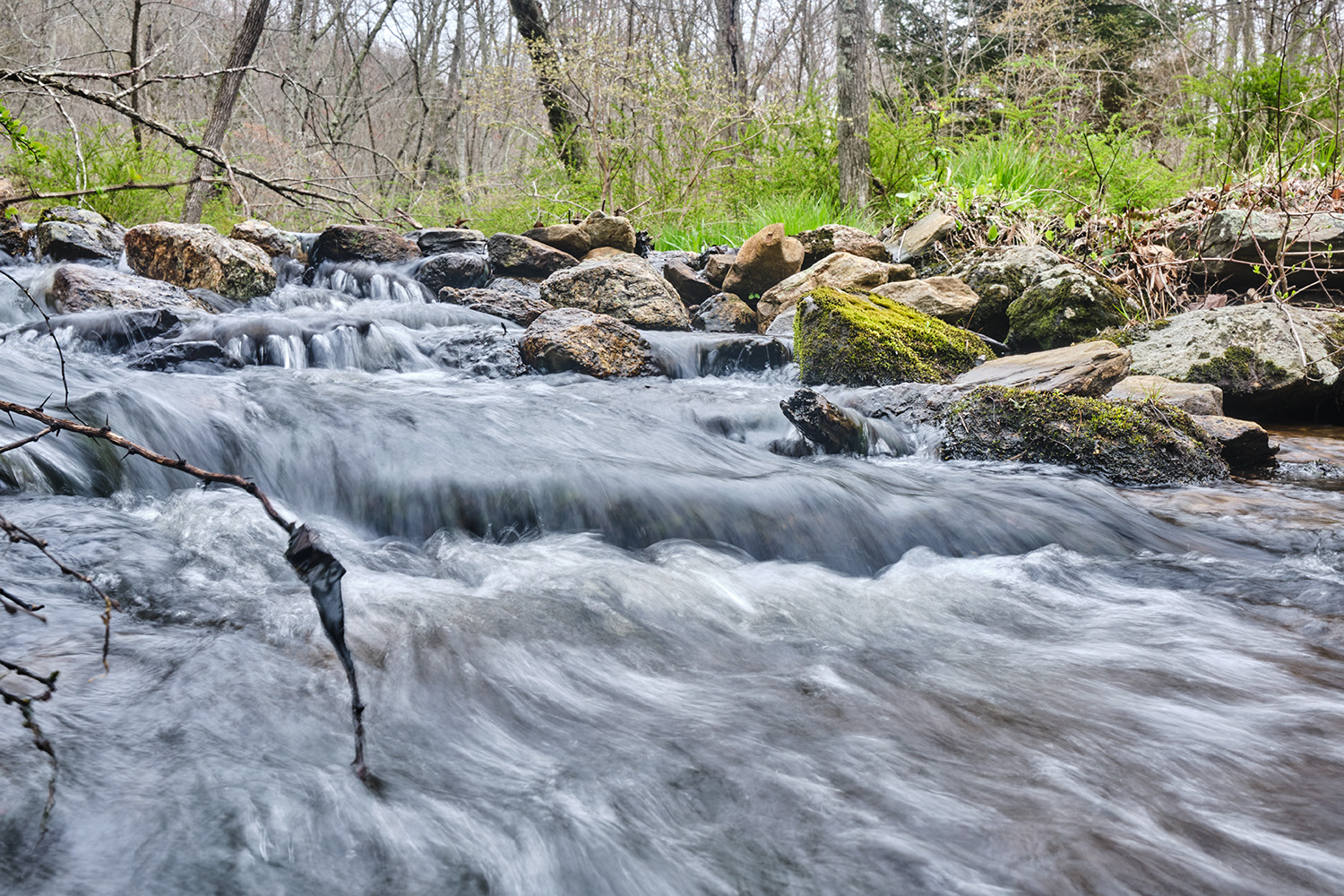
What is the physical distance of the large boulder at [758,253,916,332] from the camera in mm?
6902

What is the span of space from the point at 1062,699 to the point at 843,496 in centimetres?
147

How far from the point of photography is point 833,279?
696cm

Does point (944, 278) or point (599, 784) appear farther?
point (944, 278)

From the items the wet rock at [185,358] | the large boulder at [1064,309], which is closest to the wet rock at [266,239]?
the wet rock at [185,358]

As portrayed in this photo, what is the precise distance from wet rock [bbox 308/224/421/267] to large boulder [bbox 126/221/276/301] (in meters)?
1.35

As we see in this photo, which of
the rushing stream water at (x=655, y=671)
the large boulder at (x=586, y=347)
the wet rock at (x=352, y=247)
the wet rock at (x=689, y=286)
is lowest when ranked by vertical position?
the rushing stream water at (x=655, y=671)

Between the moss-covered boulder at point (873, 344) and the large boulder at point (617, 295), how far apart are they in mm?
1825

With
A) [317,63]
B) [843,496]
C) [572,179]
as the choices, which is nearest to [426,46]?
[317,63]

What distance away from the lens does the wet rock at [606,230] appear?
8.56 meters

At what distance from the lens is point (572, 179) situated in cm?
1129

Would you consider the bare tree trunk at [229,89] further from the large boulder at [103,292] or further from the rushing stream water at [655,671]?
the rushing stream water at [655,671]

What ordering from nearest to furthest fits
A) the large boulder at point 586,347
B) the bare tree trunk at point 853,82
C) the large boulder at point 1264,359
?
the large boulder at point 1264,359, the large boulder at point 586,347, the bare tree trunk at point 853,82

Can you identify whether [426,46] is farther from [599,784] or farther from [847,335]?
[599,784]

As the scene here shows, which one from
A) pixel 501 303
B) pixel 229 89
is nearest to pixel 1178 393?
pixel 501 303
